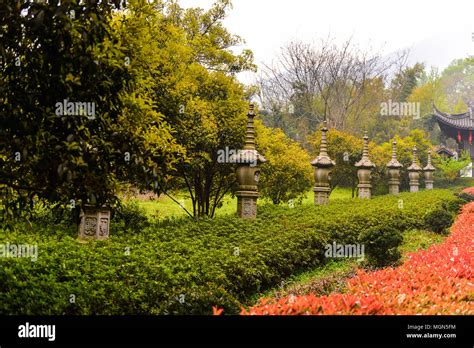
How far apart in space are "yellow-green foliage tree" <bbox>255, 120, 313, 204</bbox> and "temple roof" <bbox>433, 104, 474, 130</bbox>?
19644 mm

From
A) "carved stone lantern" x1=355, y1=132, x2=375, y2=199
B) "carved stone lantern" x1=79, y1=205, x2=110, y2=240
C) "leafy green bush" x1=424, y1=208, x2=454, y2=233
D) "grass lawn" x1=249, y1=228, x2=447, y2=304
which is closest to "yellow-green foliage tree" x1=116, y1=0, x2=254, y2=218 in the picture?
"carved stone lantern" x1=79, y1=205, x2=110, y2=240

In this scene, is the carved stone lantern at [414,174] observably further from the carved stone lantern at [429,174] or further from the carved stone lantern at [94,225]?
the carved stone lantern at [94,225]

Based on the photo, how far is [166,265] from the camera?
22.1 ft

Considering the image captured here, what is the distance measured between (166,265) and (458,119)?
34174mm

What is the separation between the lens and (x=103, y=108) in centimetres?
556

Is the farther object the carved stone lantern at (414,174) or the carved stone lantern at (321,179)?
the carved stone lantern at (414,174)

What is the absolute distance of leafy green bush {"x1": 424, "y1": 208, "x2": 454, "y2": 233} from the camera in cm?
1423

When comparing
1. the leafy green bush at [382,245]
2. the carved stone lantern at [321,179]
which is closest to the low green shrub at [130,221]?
the leafy green bush at [382,245]

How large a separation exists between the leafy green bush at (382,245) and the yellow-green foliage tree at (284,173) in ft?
22.4

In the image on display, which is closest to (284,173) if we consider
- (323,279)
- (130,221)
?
(130,221)

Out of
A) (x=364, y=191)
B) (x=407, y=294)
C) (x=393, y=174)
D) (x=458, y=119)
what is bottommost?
(x=407, y=294)

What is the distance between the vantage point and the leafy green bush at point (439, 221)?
46.7 ft

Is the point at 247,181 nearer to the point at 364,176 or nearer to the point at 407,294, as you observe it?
the point at 407,294

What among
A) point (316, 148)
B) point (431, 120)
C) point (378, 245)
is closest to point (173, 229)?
point (378, 245)
